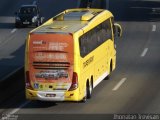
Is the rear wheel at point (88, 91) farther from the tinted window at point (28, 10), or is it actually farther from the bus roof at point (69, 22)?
the tinted window at point (28, 10)

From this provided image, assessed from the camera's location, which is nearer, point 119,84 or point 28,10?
point 119,84

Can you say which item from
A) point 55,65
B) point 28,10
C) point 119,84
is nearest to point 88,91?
point 55,65

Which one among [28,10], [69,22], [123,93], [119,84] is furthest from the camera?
[28,10]

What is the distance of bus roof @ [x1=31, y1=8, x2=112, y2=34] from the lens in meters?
31.1

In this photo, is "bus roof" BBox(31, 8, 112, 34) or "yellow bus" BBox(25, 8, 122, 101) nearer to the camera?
"yellow bus" BBox(25, 8, 122, 101)

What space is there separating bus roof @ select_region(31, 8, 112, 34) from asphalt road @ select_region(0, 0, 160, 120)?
131 inches

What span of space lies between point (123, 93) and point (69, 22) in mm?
4195

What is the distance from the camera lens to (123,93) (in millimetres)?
33375

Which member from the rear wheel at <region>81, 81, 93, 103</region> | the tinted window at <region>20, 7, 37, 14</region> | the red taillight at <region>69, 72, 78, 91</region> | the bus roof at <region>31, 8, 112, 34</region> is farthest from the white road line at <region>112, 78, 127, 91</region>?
the tinted window at <region>20, 7, 37, 14</region>

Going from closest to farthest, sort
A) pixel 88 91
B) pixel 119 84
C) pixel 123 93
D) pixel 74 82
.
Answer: pixel 74 82
pixel 88 91
pixel 123 93
pixel 119 84

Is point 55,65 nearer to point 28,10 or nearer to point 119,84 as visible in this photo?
point 119,84

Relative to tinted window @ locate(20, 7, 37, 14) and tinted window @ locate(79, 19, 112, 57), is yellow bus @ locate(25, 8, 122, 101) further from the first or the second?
tinted window @ locate(20, 7, 37, 14)

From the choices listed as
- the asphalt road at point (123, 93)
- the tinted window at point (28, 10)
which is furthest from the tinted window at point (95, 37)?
the tinted window at point (28, 10)

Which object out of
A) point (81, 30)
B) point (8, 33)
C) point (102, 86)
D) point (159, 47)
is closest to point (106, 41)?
point (102, 86)
